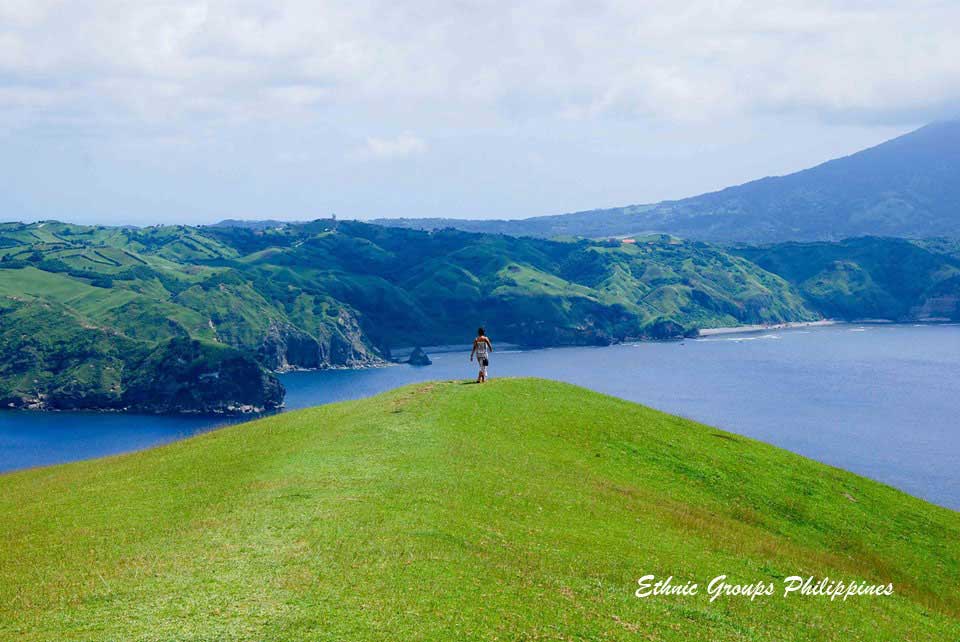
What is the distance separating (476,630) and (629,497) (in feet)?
60.9

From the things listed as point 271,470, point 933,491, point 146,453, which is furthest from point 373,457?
point 933,491

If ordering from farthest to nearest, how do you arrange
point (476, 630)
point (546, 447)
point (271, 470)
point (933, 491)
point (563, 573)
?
point (933, 491), point (546, 447), point (271, 470), point (563, 573), point (476, 630)

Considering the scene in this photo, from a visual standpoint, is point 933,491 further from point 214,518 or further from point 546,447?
point 214,518

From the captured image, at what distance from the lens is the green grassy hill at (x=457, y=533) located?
21656 millimetres

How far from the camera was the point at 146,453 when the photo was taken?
4606 cm

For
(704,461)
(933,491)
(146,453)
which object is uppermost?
(146,453)

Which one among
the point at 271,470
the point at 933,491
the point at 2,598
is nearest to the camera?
the point at 2,598

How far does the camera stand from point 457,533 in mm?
27812

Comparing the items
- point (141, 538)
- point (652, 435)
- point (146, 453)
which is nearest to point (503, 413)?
point (652, 435)

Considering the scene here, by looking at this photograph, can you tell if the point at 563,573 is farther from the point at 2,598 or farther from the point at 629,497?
the point at 2,598

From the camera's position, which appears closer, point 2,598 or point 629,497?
point 2,598

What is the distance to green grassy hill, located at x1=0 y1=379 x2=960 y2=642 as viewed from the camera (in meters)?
21.7

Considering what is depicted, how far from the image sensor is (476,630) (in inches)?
813

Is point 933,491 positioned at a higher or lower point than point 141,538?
lower
